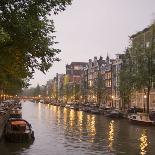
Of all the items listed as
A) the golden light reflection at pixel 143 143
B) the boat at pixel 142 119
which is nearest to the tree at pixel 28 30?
the golden light reflection at pixel 143 143

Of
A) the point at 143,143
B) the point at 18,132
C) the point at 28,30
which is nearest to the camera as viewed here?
the point at 28,30

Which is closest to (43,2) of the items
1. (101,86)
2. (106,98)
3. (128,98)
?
(128,98)

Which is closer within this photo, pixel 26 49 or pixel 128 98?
pixel 26 49

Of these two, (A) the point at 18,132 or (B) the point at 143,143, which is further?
(B) the point at 143,143

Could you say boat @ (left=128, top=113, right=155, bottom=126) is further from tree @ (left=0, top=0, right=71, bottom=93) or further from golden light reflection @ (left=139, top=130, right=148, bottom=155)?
tree @ (left=0, top=0, right=71, bottom=93)

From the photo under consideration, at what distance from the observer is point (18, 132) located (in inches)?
1918

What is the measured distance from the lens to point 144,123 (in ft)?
249

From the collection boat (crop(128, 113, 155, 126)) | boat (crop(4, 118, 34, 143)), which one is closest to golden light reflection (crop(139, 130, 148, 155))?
boat (crop(4, 118, 34, 143))

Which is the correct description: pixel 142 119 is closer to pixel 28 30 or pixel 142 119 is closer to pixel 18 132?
pixel 18 132

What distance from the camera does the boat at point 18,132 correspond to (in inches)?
1896

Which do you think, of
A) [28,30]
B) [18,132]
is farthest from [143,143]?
[28,30]

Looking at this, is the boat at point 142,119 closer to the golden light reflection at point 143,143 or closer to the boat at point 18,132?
the golden light reflection at point 143,143

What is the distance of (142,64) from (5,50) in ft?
182

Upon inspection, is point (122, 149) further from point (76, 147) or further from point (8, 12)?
point (8, 12)
